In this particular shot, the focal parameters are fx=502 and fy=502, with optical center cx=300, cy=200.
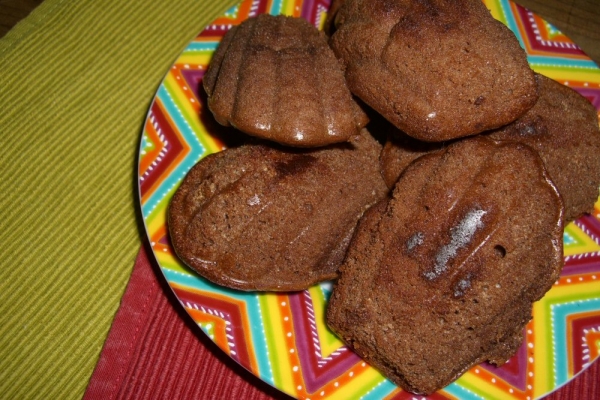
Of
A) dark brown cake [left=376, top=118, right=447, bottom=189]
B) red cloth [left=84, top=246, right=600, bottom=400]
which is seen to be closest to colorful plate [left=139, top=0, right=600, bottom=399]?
red cloth [left=84, top=246, right=600, bottom=400]

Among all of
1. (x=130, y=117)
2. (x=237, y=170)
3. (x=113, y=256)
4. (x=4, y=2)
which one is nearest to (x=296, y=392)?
(x=237, y=170)

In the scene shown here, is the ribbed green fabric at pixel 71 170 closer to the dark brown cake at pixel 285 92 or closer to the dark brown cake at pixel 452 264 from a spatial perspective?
the dark brown cake at pixel 285 92

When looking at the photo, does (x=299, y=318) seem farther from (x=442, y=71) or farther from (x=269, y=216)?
(x=442, y=71)

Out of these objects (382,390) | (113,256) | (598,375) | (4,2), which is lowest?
(598,375)

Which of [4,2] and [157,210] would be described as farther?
[4,2]

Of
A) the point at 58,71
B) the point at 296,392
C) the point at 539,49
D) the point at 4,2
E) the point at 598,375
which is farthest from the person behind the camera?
the point at 4,2

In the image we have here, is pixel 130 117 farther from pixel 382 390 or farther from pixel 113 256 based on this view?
pixel 382 390

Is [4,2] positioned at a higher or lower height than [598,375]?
higher

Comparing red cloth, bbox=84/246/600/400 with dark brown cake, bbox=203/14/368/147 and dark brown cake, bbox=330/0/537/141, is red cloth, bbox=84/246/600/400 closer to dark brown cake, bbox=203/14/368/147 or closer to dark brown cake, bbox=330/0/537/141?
dark brown cake, bbox=203/14/368/147
